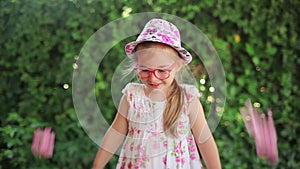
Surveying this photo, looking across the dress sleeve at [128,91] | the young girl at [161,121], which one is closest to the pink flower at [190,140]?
the young girl at [161,121]

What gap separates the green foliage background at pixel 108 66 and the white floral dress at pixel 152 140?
1.41m

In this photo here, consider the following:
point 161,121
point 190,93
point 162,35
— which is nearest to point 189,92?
point 190,93

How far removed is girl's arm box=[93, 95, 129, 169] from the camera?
74.5 inches

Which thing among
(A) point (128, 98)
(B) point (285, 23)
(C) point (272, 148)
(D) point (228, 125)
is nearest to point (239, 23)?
(B) point (285, 23)

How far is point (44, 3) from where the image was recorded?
3393 mm

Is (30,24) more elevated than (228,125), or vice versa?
(30,24)

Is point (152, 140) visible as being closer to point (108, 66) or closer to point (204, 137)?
point (204, 137)

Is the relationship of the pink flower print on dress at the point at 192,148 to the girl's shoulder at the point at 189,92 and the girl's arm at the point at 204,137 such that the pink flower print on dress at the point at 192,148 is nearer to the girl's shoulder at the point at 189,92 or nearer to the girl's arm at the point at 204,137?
the girl's arm at the point at 204,137

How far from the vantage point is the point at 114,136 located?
1.89 m

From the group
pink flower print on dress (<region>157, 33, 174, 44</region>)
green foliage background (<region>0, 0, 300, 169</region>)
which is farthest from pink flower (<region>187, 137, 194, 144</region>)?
green foliage background (<region>0, 0, 300, 169</region>)

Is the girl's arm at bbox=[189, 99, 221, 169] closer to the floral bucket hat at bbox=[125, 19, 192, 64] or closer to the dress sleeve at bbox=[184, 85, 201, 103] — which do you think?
the dress sleeve at bbox=[184, 85, 201, 103]

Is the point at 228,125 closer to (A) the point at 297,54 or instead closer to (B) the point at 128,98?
(A) the point at 297,54

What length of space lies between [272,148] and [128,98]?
26.0 inches

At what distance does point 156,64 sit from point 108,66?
164 centimetres
